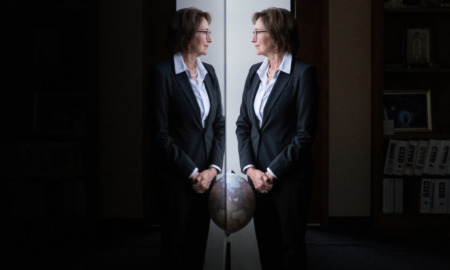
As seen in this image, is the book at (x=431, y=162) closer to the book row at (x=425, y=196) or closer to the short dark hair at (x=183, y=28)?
the book row at (x=425, y=196)

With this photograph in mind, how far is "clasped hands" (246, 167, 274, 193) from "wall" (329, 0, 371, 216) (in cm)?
101

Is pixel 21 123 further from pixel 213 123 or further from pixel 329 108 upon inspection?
pixel 329 108

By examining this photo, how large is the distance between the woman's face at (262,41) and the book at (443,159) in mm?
1640

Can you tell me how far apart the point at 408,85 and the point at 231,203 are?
183 cm

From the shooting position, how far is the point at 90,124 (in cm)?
197

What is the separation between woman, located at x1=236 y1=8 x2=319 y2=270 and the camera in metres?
1.97

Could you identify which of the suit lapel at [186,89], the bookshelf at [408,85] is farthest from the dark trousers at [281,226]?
the bookshelf at [408,85]

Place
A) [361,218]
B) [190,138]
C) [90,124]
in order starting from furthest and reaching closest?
[361,218] < [90,124] < [190,138]

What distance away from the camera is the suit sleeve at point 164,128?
6.00 feet

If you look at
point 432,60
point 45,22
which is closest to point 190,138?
point 45,22

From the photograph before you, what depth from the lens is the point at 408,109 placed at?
2943mm

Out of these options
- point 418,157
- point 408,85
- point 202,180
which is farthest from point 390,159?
point 202,180

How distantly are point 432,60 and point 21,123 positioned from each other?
2.75m

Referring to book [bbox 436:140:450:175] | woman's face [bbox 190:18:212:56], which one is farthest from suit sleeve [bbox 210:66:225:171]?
book [bbox 436:140:450:175]
